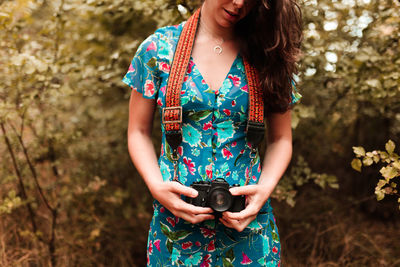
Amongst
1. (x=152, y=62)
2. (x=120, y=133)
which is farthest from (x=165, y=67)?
(x=120, y=133)

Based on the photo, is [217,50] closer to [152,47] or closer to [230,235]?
[152,47]

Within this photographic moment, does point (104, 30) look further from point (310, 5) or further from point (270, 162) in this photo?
point (270, 162)

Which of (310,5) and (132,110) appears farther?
(310,5)

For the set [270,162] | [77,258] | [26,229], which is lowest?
[77,258]

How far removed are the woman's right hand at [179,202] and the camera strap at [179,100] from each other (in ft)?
0.35

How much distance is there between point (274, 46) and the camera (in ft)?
4.92

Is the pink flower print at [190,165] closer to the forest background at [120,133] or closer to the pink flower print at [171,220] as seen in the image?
the pink flower print at [171,220]

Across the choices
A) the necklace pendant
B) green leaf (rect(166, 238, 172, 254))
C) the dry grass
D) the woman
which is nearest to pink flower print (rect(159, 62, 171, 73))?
the woman

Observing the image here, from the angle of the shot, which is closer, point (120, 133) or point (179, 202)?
point (179, 202)

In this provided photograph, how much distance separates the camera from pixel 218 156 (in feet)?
4.75

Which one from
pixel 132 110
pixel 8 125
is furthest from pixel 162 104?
pixel 8 125

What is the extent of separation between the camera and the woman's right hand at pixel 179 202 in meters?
1.31

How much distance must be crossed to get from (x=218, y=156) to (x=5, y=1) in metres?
2.17

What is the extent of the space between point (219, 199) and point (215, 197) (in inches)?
0.6
